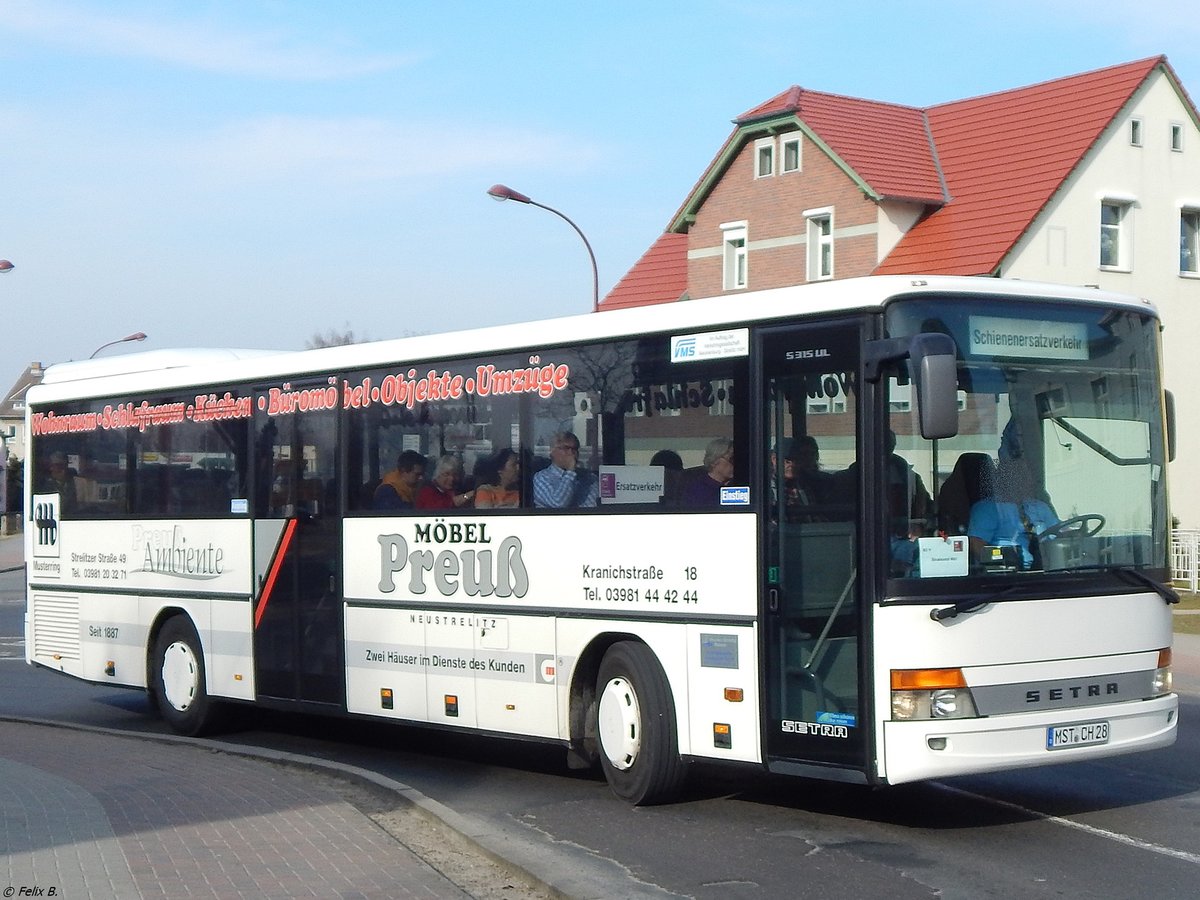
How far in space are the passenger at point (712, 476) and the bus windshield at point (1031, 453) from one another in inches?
47.6

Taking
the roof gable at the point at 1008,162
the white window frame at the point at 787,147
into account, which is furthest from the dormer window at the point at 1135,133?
the white window frame at the point at 787,147

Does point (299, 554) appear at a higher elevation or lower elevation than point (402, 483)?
lower

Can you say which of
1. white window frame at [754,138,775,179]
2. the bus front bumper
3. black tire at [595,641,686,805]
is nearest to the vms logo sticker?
black tire at [595,641,686,805]

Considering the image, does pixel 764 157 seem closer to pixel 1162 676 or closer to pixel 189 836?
pixel 1162 676

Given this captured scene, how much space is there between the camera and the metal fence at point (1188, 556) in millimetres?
30734

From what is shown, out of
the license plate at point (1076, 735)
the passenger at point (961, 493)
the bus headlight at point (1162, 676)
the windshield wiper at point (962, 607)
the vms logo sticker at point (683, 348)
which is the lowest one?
the license plate at point (1076, 735)

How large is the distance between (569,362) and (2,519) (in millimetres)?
71851

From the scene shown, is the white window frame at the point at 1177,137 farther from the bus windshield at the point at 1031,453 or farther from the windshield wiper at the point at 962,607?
the windshield wiper at the point at 962,607

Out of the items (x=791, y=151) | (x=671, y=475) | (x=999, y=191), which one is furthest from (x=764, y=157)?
(x=671, y=475)

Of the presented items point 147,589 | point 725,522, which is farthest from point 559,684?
point 147,589

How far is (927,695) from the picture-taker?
851 centimetres

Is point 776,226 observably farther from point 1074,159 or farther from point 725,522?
point 725,522

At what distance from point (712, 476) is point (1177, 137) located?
118 ft

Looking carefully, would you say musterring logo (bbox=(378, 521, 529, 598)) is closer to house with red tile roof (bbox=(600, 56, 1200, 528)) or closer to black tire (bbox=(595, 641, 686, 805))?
black tire (bbox=(595, 641, 686, 805))
